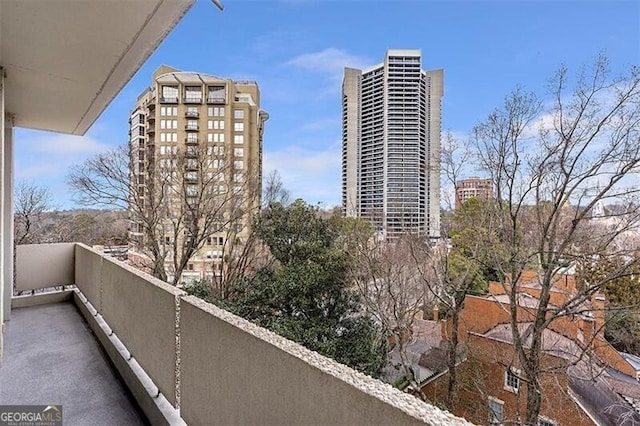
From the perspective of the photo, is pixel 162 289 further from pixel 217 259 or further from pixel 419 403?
pixel 217 259

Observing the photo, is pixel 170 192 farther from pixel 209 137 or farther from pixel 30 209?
pixel 209 137

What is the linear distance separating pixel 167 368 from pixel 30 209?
12.1 m

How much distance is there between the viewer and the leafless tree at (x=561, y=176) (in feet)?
18.7

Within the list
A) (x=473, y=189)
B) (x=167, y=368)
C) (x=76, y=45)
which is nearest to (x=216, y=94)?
(x=473, y=189)

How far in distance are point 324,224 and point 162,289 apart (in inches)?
308

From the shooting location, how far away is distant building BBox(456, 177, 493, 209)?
25.3 ft

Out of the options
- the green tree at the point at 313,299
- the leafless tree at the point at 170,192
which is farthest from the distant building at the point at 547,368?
the leafless tree at the point at 170,192

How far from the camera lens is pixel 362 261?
9.20 meters

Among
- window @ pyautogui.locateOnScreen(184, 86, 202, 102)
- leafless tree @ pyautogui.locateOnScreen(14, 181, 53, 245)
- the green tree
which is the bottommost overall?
the green tree

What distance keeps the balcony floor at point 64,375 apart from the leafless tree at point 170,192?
286 inches

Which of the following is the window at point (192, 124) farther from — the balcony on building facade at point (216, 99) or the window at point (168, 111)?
the balcony on building facade at point (216, 99)

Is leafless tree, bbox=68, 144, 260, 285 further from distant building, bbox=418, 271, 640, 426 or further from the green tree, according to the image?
distant building, bbox=418, 271, 640, 426

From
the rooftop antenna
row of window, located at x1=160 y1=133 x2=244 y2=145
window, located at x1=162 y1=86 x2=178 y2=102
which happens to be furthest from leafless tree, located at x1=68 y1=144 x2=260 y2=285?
window, located at x1=162 y1=86 x2=178 y2=102

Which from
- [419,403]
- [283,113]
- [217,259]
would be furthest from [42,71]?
[283,113]
